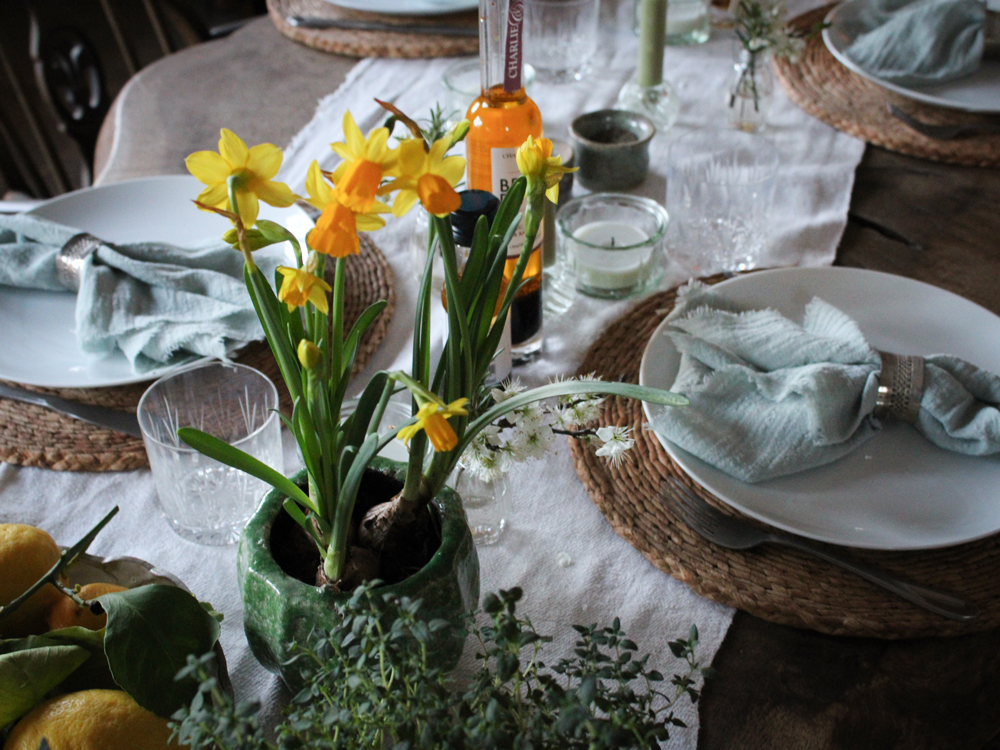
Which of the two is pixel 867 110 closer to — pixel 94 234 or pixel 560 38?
pixel 560 38

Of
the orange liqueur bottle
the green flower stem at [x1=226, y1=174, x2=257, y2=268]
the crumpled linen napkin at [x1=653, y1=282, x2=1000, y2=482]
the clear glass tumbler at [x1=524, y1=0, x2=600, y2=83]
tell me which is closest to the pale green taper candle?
the clear glass tumbler at [x1=524, y1=0, x2=600, y2=83]

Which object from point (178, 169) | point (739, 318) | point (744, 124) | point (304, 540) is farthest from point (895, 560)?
point (178, 169)

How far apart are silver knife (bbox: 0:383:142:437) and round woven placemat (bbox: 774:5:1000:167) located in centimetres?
92

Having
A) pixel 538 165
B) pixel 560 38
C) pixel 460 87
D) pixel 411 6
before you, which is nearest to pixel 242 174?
pixel 538 165

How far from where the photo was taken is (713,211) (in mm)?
964

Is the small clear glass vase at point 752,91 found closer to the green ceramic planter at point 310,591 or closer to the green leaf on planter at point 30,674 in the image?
the green ceramic planter at point 310,591

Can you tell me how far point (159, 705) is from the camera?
1.43 ft

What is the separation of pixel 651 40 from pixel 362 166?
88 cm

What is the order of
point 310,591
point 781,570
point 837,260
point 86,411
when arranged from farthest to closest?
point 837,260 < point 86,411 < point 781,570 < point 310,591

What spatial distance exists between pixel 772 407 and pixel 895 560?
0.14 m

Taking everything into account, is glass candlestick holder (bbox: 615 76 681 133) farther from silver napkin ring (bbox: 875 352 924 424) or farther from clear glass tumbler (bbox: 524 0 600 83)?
silver napkin ring (bbox: 875 352 924 424)

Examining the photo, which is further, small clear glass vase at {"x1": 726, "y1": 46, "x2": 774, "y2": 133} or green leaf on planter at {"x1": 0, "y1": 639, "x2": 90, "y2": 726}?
small clear glass vase at {"x1": 726, "y1": 46, "x2": 774, "y2": 133}

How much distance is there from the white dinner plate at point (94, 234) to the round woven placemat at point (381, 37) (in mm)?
433

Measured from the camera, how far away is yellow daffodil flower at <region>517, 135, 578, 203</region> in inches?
16.1
